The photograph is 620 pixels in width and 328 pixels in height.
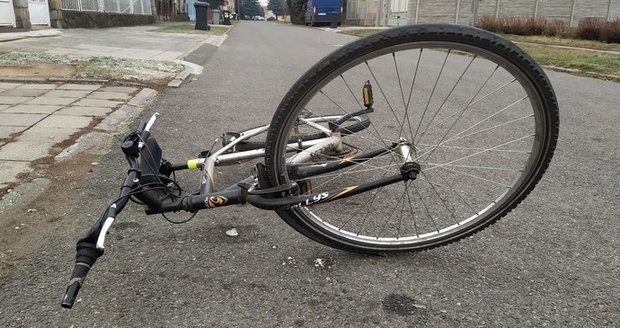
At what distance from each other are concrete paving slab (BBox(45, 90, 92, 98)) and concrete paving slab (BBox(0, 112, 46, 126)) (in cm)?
98

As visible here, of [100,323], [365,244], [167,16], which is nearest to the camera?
[100,323]

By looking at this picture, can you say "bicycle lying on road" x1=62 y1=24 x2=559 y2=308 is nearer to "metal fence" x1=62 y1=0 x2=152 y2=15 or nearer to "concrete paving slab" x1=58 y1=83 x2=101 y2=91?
"concrete paving slab" x1=58 y1=83 x2=101 y2=91

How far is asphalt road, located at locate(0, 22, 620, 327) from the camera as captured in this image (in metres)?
1.92

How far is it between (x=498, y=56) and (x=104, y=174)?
8.71 feet

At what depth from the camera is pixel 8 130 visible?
13.5 ft

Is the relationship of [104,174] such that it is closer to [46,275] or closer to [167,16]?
[46,275]

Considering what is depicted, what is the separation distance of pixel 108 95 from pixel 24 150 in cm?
223

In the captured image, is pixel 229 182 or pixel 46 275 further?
pixel 229 182

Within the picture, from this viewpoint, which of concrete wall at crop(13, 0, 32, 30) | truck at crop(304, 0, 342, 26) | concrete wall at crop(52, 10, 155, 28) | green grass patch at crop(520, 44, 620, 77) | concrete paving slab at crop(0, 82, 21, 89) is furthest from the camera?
truck at crop(304, 0, 342, 26)

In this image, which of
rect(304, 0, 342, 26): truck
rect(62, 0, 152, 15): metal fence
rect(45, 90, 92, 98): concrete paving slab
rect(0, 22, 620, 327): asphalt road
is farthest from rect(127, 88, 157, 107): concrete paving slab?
rect(304, 0, 342, 26): truck

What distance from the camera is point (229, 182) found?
3260 millimetres

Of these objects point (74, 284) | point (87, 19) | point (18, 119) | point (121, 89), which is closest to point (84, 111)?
point (18, 119)

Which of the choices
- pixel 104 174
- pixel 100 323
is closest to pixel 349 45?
pixel 100 323

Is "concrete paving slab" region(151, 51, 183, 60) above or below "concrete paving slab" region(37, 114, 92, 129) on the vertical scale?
above
